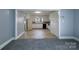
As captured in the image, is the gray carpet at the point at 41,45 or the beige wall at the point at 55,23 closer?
the gray carpet at the point at 41,45

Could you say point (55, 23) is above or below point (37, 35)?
above

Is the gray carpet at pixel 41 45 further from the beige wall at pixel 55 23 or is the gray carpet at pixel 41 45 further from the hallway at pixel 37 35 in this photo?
the beige wall at pixel 55 23

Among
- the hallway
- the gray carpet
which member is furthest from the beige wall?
the gray carpet

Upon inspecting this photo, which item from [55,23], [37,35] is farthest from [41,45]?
[55,23]

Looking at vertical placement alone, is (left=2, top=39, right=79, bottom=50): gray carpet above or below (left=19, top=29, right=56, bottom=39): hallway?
below

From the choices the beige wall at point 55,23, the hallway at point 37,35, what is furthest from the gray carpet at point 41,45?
the beige wall at point 55,23

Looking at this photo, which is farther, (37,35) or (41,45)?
(37,35)

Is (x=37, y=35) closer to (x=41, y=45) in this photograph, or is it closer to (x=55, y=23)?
(x=55, y=23)

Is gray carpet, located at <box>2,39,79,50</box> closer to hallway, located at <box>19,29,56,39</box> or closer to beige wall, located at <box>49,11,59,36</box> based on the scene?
hallway, located at <box>19,29,56,39</box>

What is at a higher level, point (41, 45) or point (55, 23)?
point (55, 23)
